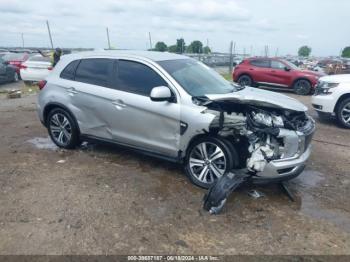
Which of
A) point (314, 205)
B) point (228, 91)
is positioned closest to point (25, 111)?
point (228, 91)

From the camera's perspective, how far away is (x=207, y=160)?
15.4 ft

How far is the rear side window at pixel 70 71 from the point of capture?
5996mm

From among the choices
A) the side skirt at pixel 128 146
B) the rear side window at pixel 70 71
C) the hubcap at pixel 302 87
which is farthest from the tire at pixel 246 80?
the side skirt at pixel 128 146

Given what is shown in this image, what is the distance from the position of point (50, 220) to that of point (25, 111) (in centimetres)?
677

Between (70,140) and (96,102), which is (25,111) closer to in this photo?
(70,140)

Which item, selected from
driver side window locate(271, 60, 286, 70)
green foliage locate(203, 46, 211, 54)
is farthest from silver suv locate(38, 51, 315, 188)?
green foliage locate(203, 46, 211, 54)

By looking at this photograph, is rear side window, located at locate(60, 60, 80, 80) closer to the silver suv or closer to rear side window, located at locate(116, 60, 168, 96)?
the silver suv

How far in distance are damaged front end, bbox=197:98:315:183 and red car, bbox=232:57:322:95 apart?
11.1m

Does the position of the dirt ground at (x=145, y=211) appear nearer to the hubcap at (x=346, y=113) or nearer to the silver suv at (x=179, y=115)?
the silver suv at (x=179, y=115)

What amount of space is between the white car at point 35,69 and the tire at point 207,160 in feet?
39.5

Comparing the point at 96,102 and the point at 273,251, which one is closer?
the point at 273,251

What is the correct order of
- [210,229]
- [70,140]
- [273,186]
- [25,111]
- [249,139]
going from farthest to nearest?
[25,111], [70,140], [273,186], [249,139], [210,229]

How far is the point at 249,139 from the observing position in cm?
442

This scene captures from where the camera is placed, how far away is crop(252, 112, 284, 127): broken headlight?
4.41 meters
